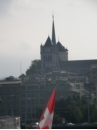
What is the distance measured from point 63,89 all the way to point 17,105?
1415cm

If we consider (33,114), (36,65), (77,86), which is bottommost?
(33,114)

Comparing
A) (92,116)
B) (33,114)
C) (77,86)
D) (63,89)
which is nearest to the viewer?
(92,116)

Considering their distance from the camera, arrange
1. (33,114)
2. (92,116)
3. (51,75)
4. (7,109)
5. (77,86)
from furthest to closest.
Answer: (51,75) → (77,86) → (7,109) → (33,114) → (92,116)

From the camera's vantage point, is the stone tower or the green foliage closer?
the green foliage

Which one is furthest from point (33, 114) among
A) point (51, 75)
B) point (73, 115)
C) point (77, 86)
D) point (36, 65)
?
point (36, 65)

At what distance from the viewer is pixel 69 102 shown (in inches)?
3004

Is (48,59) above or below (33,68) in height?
above

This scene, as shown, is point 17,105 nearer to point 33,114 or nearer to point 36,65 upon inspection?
point 33,114

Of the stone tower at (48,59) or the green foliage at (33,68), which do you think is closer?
the green foliage at (33,68)

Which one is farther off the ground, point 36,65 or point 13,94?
point 36,65

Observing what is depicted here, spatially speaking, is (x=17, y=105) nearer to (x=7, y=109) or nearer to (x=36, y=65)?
(x=7, y=109)

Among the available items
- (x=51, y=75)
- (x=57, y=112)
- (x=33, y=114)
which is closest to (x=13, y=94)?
(x=33, y=114)

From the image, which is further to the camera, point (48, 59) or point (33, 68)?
point (48, 59)

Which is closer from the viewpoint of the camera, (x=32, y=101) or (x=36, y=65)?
(x=32, y=101)
